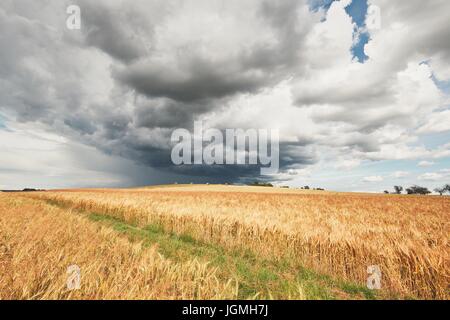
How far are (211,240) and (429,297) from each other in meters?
8.35

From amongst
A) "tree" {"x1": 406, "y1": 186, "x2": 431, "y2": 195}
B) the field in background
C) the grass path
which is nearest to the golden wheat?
the field in background

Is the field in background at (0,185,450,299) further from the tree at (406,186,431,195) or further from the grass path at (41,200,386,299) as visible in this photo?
the tree at (406,186,431,195)

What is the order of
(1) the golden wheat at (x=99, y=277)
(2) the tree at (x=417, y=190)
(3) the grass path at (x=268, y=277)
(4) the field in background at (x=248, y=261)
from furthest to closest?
(2) the tree at (x=417, y=190)
(3) the grass path at (x=268, y=277)
(4) the field in background at (x=248, y=261)
(1) the golden wheat at (x=99, y=277)

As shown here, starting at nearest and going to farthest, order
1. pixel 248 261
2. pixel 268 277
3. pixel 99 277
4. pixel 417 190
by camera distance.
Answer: pixel 99 277
pixel 268 277
pixel 248 261
pixel 417 190

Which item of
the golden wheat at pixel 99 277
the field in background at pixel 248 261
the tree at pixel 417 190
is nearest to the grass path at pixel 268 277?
the field in background at pixel 248 261

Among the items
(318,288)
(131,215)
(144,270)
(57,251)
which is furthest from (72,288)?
(131,215)

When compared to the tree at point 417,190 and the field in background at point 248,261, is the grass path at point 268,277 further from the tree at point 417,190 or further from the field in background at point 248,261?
the tree at point 417,190

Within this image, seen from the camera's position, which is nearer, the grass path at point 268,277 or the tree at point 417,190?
the grass path at point 268,277

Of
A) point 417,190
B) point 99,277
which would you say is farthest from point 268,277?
point 417,190

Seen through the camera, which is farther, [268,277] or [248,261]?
[248,261]

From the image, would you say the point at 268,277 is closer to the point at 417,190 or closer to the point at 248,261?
the point at 248,261

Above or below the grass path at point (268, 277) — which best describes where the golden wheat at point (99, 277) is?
above
